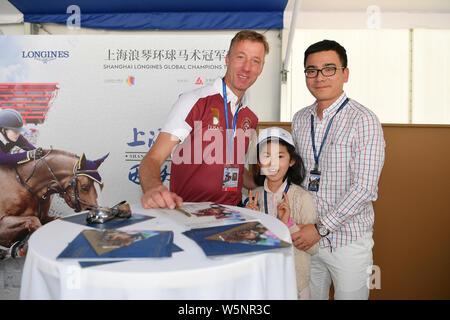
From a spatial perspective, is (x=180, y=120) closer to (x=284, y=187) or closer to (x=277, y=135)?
(x=277, y=135)

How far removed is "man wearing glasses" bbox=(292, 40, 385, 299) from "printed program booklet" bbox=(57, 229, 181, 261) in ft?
2.57

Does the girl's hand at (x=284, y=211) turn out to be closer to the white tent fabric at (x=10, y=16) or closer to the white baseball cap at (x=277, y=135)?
the white baseball cap at (x=277, y=135)

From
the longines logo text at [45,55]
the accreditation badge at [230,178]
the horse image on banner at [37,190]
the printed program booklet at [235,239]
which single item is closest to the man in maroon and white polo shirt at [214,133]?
the accreditation badge at [230,178]

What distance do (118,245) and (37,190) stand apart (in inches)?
83.8

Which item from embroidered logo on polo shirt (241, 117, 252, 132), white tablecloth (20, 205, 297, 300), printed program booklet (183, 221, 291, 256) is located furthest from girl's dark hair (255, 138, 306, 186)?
white tablecloth (20, 205, 297, 300)

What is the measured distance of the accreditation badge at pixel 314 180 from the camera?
5.15 feet

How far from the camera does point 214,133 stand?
1729 mm

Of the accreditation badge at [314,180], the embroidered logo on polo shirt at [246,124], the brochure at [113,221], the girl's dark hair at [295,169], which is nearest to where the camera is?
the brochure at [113,221]

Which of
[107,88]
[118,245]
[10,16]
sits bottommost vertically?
[118,245]

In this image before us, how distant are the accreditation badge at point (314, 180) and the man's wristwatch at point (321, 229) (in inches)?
7.5

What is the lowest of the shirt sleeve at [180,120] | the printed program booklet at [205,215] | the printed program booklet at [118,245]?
the printed program booklet at [118,245]

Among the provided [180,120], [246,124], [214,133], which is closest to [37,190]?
[180,120]
